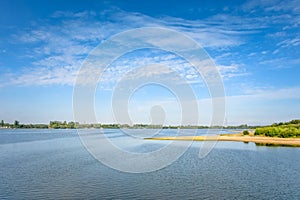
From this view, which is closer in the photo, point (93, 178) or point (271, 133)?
point (93, 178)

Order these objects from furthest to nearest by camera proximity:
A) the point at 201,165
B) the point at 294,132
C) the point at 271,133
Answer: the point at 271,133 < the point at 294,132 < the point at 201,165

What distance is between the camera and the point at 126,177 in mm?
32125

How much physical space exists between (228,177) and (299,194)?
26.5 ft

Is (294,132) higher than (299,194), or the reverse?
(294,132)

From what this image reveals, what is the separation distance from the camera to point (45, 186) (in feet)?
90.9

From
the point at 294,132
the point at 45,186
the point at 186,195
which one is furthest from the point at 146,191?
the point at 294,132

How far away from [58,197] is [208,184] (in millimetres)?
14317

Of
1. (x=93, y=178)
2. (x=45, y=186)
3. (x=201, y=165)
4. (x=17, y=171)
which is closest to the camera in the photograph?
(x=45, y=186)

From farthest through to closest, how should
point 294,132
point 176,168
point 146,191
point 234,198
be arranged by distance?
1. point 294,132
2. point 176,168
3. point 146,191
4. point 234,198

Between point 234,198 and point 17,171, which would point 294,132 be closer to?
point 234,198

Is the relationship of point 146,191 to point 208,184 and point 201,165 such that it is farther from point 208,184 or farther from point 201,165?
point 201,165

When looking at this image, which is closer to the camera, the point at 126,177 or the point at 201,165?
the point at 126,177

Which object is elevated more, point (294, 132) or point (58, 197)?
point (294, 132)

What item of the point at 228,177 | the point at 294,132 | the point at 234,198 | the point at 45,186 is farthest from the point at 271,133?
the point at 45,186
